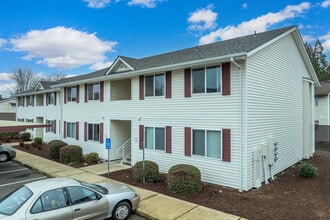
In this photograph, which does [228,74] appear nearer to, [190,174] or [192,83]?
[192,83]

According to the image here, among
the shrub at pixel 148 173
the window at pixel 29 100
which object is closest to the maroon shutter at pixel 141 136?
the shrub at pixel 148 173

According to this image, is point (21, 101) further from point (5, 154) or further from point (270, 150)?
point (270, 150)

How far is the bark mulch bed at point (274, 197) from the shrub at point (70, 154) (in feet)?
15.0

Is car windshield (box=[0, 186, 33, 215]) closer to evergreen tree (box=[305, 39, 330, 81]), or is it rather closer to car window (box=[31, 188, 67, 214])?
car window (box=[31, 188, 67, 214])

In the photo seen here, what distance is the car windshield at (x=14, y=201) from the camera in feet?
17.6

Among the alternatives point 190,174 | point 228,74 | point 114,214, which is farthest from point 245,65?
point 114,214

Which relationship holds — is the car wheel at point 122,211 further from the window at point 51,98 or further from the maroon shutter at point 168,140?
the window at point 51,98

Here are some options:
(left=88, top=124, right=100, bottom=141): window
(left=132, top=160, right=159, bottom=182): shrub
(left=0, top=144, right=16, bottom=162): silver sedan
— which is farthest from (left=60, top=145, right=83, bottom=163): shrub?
(left=132, top=160, right=159, bottom=182): shrub

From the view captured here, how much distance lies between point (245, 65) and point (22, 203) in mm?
9157

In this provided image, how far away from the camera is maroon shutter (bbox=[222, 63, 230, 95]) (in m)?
10.4

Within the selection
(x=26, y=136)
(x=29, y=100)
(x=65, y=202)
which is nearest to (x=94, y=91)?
(x=65, y=202)

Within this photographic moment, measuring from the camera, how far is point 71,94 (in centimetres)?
2005

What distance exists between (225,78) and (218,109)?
1440mm

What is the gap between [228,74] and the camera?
10.4 meters
